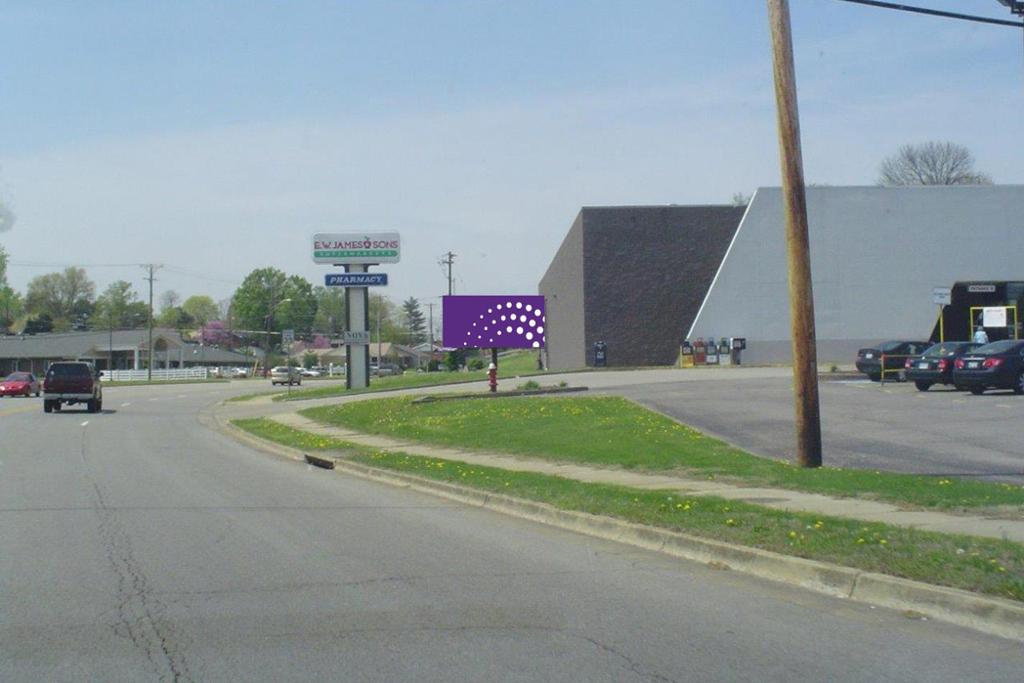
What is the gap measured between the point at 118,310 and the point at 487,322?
14315 cm

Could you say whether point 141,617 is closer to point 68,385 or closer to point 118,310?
point 68,385

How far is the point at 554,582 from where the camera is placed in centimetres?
982

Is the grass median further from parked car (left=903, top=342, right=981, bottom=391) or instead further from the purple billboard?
the purple billboard

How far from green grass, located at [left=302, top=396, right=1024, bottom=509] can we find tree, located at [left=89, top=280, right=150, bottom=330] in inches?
5510

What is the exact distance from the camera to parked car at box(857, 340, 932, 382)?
39125 millimetres

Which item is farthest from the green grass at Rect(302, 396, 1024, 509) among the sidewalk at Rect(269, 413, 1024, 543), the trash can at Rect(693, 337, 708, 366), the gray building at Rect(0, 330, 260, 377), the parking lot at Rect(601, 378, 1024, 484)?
the gray building at Rect(0, 330, 260, 377)

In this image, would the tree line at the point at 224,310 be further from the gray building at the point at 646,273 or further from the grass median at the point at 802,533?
the grass median at the point at 802,533

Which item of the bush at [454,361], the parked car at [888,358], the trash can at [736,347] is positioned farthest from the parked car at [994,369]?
the bush at [454,361]

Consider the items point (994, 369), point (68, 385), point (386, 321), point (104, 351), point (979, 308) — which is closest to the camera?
point (994, 369)

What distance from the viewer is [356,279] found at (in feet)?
172

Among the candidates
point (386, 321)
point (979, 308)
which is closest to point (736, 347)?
point (979, 308)

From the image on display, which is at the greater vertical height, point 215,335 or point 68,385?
point 215,335

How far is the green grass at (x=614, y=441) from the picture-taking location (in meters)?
14.0

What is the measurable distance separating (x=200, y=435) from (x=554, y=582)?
23420mm
